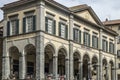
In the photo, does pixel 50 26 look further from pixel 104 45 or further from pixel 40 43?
pixel 104 45

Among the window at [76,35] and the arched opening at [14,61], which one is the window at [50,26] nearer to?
the arched opening at [14,61]

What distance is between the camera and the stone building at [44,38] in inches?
1724

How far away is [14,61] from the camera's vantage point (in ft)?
159

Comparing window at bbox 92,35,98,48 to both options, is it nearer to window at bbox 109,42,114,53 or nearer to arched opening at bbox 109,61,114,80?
window at bbox 109,42,114,53

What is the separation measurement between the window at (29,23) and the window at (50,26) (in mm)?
1697

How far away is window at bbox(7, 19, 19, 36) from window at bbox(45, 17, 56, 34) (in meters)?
4.19

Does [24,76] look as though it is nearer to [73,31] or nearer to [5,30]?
[5,30]

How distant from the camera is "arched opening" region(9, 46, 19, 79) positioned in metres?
47.0

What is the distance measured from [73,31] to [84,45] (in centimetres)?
425

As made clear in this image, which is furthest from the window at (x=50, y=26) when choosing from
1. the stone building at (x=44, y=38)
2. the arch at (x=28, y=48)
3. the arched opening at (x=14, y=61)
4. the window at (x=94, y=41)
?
the window at (x=94, y=41)

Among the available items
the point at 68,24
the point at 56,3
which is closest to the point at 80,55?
the point at 68,24

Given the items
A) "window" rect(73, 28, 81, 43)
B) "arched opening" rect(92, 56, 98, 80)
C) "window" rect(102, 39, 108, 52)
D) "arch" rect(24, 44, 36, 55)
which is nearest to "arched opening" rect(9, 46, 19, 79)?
"arch" rect(24, 44, 36, 55)

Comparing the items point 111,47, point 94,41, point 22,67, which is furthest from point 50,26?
point 111,47

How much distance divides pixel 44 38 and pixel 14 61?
23.6 feet
